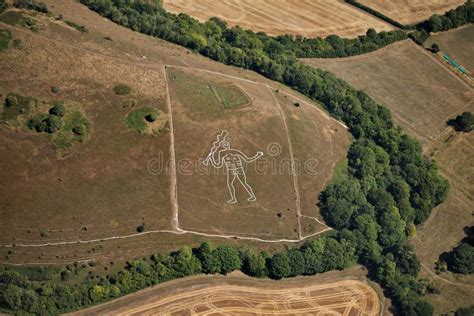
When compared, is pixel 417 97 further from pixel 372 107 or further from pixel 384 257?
pixel 384 257

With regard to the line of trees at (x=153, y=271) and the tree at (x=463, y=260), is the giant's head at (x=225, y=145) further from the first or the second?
the tree at (x=463, y=260)

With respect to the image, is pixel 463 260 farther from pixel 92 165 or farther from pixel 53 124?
pixel 53 124

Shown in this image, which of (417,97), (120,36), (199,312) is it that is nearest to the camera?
(199,312)

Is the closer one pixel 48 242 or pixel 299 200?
pixel 48 242

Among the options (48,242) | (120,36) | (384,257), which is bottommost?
(48,242)

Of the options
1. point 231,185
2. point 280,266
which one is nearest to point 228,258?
point 280,266

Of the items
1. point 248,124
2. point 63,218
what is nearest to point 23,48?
point 63,218
